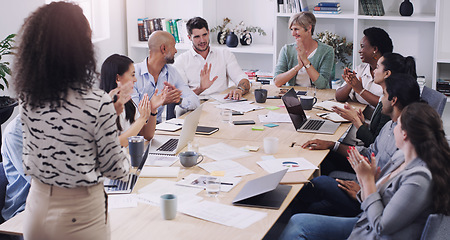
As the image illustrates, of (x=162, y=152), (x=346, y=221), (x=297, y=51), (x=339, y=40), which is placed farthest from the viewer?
(x=339, y=40)

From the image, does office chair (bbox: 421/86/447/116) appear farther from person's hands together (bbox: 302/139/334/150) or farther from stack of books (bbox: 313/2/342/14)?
stack of books (bbox: 313/2/342/14)

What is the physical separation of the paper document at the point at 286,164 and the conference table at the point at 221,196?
0.04m

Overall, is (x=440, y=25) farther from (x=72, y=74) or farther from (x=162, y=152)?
(x=72, y=74)

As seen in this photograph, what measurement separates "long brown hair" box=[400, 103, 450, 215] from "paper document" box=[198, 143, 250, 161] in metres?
1.12

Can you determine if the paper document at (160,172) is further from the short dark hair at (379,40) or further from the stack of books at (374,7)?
the stack of books at (374,7)

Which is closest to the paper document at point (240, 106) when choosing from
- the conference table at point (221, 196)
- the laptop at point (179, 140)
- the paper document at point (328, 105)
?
the conference table at point (221, 196)

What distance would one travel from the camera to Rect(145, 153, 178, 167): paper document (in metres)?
2.96

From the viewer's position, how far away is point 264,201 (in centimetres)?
248

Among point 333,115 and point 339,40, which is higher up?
point 339,40

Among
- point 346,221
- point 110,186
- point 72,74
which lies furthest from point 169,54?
point 72,74

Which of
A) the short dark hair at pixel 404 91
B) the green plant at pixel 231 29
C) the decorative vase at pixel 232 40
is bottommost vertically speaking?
the short dark hair at pixel 404 91

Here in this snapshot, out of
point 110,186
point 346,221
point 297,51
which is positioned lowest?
point 346,221

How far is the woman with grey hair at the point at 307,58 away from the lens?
16.1 ft

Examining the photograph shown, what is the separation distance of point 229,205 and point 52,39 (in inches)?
41.7
